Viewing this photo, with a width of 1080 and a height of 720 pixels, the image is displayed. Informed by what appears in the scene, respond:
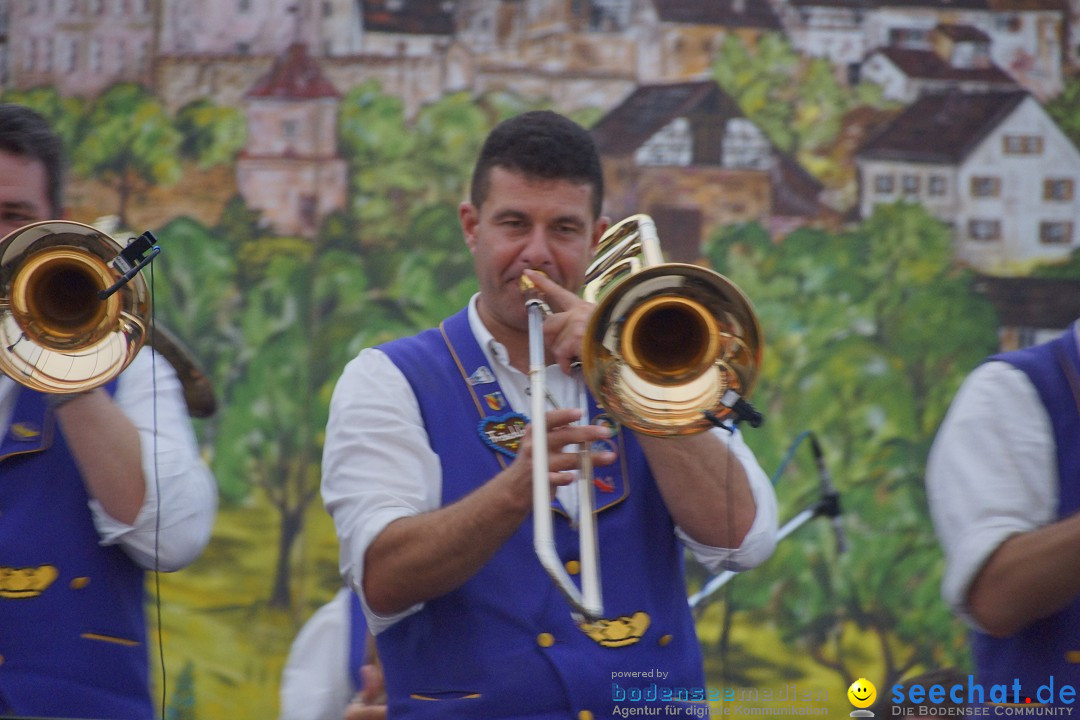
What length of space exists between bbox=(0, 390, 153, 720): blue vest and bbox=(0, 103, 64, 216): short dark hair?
51 centimetres

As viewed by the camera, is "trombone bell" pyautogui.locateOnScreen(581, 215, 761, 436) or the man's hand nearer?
"trombone bell" pyautogui.locateOnScreen(581, 215, 761, 436)

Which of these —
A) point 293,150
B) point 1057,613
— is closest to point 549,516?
point 1057,613

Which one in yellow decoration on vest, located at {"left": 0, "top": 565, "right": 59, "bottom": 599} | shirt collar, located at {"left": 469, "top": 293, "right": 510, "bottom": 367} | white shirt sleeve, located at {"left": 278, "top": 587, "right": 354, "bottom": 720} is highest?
shirt collar, located at {"left": 469, "top": 293, "right": 510, "bottom": 367}

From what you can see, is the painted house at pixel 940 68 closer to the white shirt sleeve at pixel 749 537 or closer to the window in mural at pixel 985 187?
the window in mural at pixel 985 187

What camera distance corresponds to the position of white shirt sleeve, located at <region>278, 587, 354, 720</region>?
375 cm

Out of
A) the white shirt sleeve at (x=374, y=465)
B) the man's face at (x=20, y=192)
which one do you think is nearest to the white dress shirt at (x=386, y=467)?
the white shirt sleeve at (x=374, y=465)

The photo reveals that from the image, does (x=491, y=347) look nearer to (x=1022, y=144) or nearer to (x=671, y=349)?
(x=671, y=349)

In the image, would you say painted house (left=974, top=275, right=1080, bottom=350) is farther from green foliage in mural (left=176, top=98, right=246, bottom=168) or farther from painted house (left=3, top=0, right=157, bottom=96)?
painted house (left=3, top=0, right=157, bottom=96)

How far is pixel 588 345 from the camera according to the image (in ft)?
9.27

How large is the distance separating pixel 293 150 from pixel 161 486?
3.00 m

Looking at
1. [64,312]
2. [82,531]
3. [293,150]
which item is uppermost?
[293,150]

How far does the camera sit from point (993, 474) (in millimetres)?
2691

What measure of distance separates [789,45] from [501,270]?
320 cm

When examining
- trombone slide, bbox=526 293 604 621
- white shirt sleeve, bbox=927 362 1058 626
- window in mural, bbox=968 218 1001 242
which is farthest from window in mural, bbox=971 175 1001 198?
trombone slide, bbox=526 293 604 621
